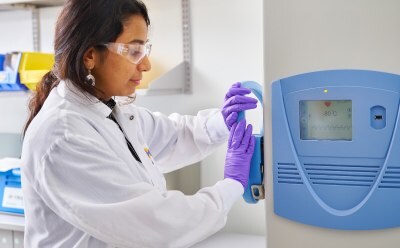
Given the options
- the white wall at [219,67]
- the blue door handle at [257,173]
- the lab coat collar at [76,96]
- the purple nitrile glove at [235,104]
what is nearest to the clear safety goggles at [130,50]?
the lab coat collar at [76,96]

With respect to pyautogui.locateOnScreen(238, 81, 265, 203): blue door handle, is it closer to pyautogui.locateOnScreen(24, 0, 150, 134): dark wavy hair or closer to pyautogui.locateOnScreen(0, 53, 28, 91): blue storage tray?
pyautogui.locateOnScreen(24, 0, 150, 134): dark wavy hair

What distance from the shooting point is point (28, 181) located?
123 cm

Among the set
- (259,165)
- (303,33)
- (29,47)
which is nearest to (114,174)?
(259,165)

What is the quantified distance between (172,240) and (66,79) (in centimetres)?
51

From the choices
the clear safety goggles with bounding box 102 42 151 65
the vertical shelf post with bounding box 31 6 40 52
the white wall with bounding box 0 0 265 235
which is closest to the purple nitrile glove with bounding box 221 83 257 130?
the clear safety goggles with bounding box 102 42 151 65

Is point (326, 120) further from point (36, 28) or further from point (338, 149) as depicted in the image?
point (36, 28)

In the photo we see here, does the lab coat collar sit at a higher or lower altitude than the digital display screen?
higher

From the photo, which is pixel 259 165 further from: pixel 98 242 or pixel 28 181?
pixel 28 181

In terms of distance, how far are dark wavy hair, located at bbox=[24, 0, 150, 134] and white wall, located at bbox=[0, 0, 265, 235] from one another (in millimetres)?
1001

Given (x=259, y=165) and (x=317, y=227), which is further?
(x=259, y=165)

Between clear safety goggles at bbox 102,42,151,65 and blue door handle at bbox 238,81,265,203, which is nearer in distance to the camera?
clear safety goggles at bbox 102,42,151,65

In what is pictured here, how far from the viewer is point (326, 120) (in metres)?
1.24

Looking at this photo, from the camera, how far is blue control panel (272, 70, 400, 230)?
1.18m

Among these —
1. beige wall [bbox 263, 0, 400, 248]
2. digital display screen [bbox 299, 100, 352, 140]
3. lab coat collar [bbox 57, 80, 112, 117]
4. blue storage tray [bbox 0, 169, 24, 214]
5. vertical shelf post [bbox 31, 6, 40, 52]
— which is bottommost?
blue storage tray [bbox 0, 169, 24, 214]
